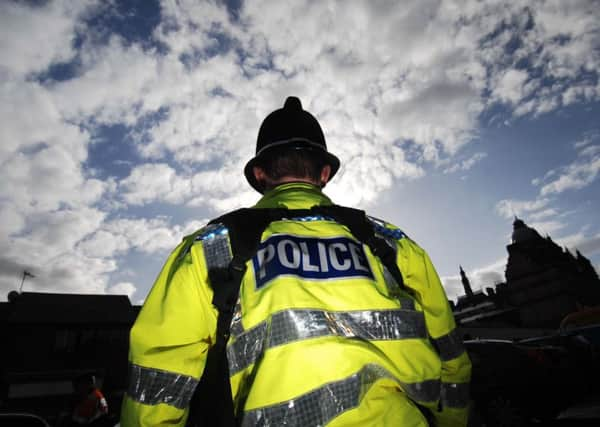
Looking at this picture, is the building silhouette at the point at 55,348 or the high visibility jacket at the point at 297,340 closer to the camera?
the high visibility jacket at the point at 297,340

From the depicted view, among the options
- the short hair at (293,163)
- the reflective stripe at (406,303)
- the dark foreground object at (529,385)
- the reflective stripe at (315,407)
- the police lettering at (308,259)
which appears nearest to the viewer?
the reflective stripe at (315,407)

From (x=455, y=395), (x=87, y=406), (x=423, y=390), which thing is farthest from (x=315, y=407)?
(x=87, y=406)

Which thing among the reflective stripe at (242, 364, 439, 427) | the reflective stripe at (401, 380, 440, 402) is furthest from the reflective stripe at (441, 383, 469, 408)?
the reflective stripe at (242, 364, 439, 427)

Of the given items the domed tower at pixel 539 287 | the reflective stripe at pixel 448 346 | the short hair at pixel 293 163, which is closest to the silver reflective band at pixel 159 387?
the short hair at pixel 293 163

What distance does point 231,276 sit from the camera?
130 cm

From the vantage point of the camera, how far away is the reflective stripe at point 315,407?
102cm

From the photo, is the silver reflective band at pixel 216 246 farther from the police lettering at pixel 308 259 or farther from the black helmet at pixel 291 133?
the black helmet at pixel 291 133

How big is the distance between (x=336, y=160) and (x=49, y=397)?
26305 millimetres

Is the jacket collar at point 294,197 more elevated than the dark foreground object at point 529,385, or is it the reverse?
the jacket collar at point 294,197

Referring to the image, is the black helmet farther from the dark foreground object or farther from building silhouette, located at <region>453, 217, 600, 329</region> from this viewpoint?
building silhouette, located at <region>453, 217, 600, 329</region>

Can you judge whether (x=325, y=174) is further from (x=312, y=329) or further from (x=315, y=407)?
(x=315, y=407)

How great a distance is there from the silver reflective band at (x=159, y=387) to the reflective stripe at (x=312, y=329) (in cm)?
20

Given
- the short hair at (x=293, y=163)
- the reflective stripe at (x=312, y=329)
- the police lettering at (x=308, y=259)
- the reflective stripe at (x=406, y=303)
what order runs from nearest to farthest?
the reflective stripe at (x=312, y=329), the police lettering at (x=308, y=259), the reflective stripe at (x=406, y=303), the short hair at (x=293, y=163)

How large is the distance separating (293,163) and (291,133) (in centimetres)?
25
